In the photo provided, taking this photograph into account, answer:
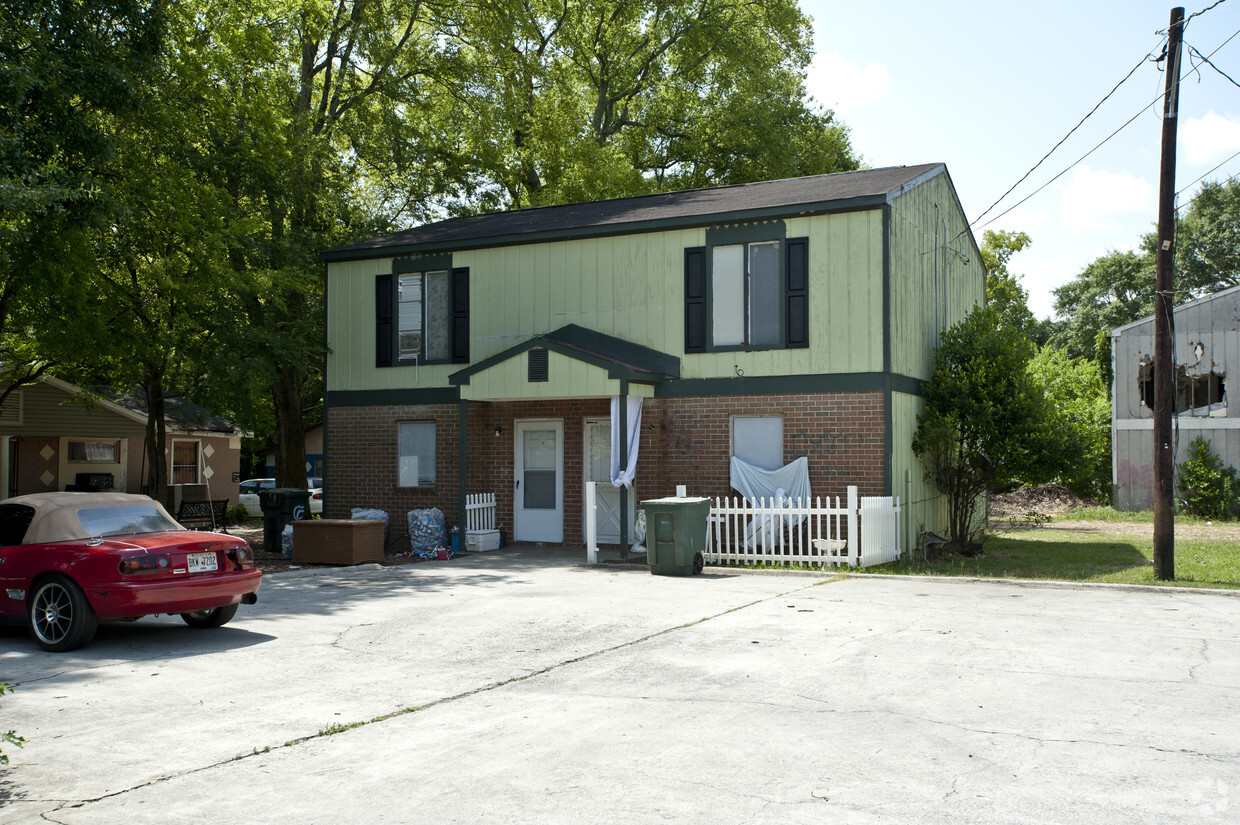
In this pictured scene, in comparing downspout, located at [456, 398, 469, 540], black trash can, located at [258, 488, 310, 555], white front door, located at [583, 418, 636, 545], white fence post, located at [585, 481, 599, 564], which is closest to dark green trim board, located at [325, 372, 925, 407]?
white front door, located at [583, 418, 636, 545]

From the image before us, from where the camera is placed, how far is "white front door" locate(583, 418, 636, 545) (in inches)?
726

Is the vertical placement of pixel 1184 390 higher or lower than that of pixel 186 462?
higher

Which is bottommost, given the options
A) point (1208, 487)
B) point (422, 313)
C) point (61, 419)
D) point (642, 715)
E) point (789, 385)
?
point (642, 715)

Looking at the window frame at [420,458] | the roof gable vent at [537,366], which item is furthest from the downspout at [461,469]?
the roof gable vent at [537,366]

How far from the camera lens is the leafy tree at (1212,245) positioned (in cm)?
5262

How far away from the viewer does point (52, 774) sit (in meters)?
5.64

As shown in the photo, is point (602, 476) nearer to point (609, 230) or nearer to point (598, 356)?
point (598, 356)

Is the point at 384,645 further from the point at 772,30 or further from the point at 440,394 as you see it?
the point at 772,30

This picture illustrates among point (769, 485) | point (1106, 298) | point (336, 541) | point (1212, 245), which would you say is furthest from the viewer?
point (1106, 298)

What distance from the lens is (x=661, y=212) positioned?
60.4 feet

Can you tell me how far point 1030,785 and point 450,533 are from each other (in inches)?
580

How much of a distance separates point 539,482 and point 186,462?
2178 cm

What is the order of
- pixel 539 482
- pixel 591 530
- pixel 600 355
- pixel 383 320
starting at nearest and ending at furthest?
pixel 591 530, pixel 600 355, pixel 539 482, pixel 383 320

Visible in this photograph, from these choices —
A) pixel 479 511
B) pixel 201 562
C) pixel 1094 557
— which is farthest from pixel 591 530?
pixel 1094 557
